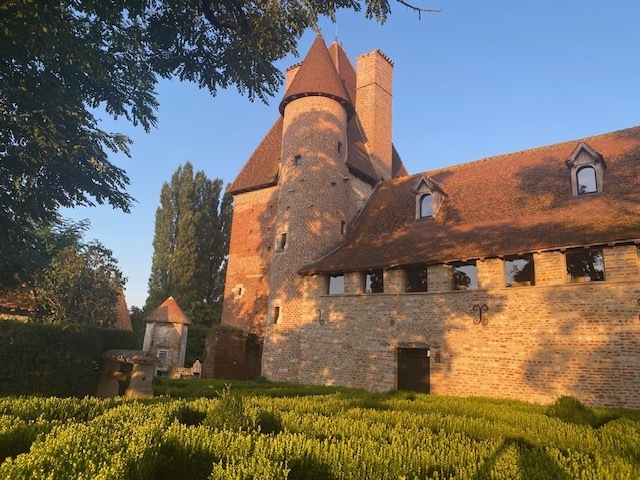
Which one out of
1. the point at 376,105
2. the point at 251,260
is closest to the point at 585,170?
the point at 376,105

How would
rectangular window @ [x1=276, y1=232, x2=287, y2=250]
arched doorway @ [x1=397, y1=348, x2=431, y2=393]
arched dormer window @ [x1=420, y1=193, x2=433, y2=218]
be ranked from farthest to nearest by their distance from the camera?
rectangular window @ [x1=276, y1=232, x2=287, y2=250] < arched dormer window @ [x1=420, y1=193, x2=433, y2=218] < arched doorway @ [x1=397, y1=348, x2=431, y2=393]

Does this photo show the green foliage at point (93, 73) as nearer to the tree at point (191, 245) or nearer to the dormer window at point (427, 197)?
the dormer window at point (427, 197)

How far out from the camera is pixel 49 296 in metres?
23.9

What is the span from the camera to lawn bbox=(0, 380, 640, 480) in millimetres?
4430

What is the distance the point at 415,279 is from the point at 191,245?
80.2 feet

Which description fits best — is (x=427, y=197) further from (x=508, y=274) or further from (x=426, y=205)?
(x=508, y=274)

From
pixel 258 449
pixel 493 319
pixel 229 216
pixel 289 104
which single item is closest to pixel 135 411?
pixel 258 449

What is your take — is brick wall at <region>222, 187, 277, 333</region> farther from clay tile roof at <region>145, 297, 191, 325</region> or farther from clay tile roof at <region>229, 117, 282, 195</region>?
clay tile roof at <region>145, 297, 191, 325</region>

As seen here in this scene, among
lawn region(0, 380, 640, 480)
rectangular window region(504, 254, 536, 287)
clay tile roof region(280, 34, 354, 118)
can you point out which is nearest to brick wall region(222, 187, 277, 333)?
clay tile roof region(280, 34, 354, 118)

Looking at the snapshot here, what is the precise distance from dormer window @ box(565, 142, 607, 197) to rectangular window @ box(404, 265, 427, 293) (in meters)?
6.46

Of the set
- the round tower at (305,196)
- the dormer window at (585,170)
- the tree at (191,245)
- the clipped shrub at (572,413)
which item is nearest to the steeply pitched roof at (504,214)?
the dormer window at (585,170)

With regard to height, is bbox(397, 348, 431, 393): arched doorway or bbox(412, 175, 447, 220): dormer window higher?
bbox(412, 175, 447, 220): dormer window

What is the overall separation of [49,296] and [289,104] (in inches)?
675

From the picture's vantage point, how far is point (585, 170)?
16781mm
